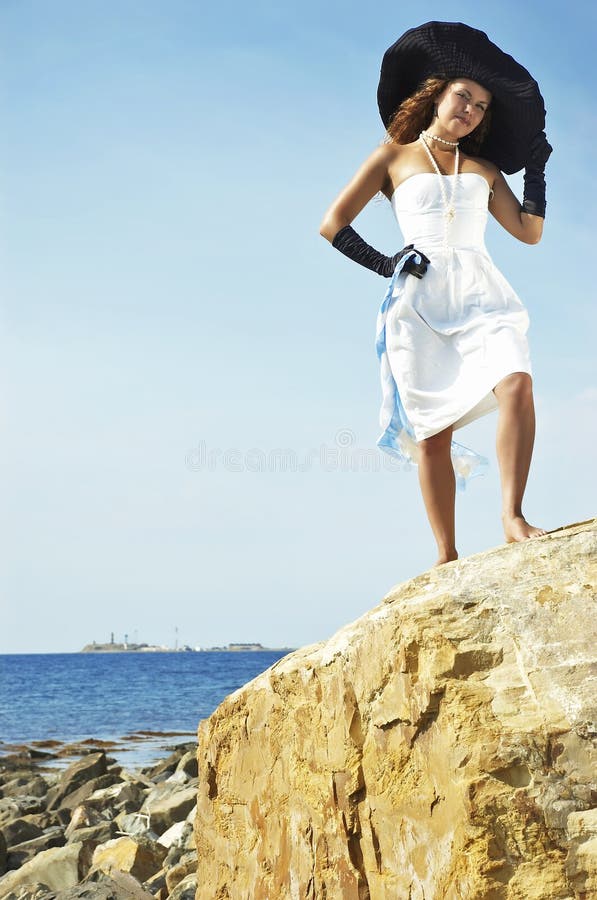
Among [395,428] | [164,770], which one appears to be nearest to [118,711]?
[164,770]

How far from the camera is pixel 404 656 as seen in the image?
3043 mm

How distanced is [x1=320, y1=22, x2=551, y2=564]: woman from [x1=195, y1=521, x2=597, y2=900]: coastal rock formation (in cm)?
72

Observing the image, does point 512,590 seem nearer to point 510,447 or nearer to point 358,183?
point 510,447

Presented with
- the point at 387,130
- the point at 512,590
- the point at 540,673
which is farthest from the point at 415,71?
the point at 540,673

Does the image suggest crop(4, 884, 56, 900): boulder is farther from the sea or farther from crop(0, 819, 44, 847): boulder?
the sea

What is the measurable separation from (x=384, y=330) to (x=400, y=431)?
0.44 m

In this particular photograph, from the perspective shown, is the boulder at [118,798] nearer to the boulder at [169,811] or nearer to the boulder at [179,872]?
the boulder at [169,811]

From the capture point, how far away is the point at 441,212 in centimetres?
419

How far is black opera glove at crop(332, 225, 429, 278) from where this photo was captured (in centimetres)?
412

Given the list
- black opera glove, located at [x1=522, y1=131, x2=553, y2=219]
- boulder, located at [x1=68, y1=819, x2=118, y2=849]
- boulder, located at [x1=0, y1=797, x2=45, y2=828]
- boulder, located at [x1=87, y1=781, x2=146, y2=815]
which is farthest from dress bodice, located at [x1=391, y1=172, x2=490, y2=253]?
boulder, located at [x1=87, y1=781, x2=146, y2=815]

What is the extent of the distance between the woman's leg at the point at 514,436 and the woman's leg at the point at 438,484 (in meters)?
0.32

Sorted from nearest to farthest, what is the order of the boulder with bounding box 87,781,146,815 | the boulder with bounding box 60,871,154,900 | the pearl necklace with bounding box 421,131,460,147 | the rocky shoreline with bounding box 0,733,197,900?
the pearl necklace with bounding box 421,131,460,147, the boulder with bounding box 60,871,154,900, the rocky shoreline with bounding box 0,733,197,900, the boulder with bounding box 87,781,146,815

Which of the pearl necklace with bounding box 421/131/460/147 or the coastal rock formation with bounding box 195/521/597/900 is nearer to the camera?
the coastal rock formation with bounding box 195/521/597/900

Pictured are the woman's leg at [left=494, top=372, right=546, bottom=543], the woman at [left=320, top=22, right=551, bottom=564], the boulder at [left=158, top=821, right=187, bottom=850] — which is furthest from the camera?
the boulder at [left=158, top=821, right=187, bottom=850]
